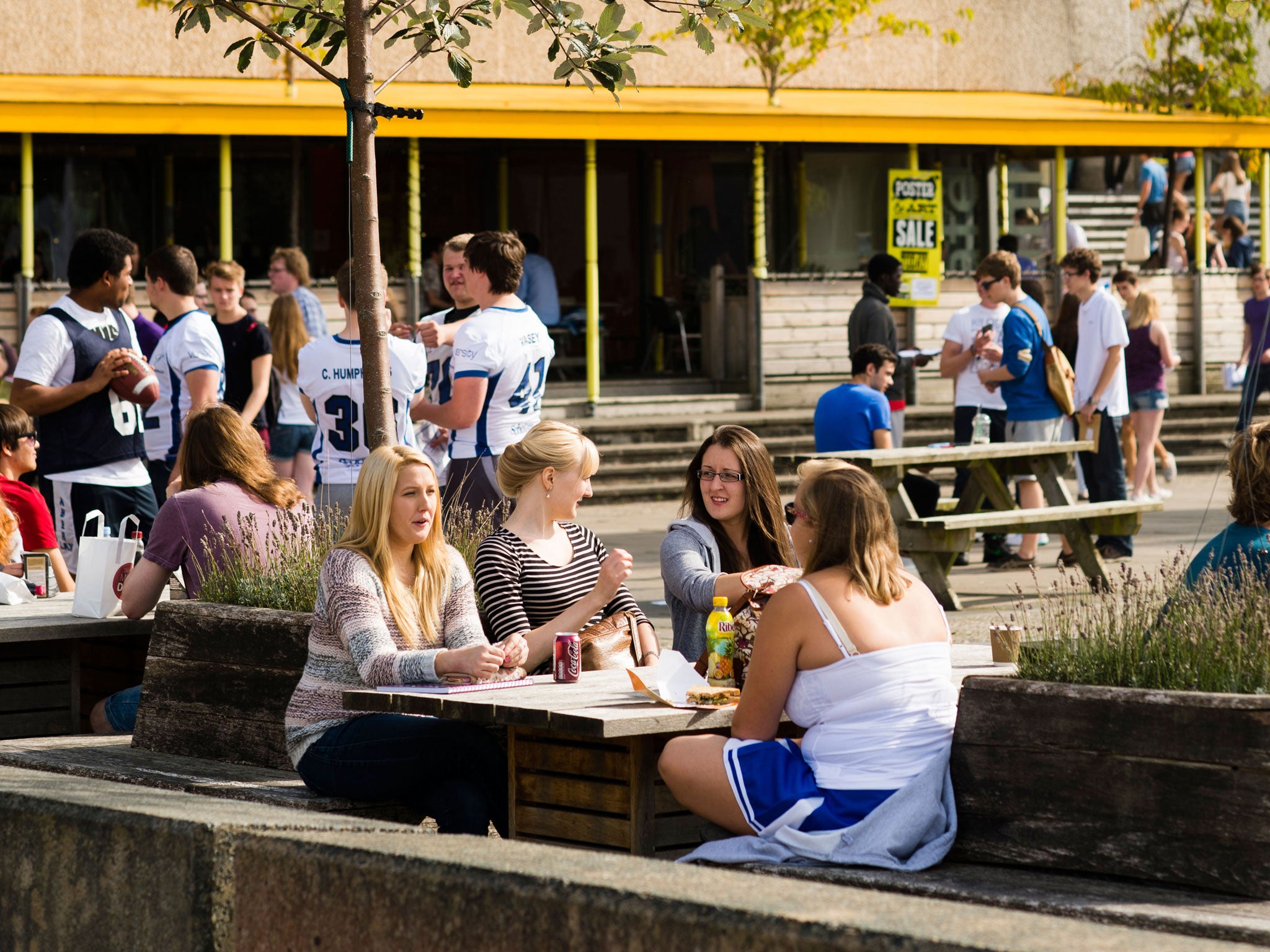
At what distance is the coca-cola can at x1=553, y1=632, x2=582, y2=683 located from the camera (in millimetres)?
5324

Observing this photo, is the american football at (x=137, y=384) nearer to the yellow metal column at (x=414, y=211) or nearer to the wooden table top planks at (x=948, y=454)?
the wooden table top planks at (x=948, y=454)

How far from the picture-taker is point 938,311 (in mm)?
19094

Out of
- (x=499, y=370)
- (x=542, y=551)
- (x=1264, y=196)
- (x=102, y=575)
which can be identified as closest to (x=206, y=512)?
(x=102, y=575)

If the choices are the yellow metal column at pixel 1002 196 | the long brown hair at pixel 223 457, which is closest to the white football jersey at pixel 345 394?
the long brown hair at pixel 223 457

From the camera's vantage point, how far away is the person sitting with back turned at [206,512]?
251 inches

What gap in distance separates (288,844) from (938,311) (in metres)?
15.9

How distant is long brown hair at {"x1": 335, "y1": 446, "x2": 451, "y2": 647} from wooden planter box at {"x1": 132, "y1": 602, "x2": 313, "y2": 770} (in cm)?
40

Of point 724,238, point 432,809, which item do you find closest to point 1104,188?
point 724,238

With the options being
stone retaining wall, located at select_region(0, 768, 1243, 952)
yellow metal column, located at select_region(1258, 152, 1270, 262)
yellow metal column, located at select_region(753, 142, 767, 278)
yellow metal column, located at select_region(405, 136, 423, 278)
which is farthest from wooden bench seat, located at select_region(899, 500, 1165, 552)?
yellow metal column, located at select_region(1258, 152, 1270, 262)

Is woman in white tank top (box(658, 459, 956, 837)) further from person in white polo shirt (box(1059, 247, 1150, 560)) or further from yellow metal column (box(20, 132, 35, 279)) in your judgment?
yellow metal column (box(20, 132, 35, 279))

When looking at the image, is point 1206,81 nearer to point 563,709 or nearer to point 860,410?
point 860,410

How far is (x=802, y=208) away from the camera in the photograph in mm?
20500

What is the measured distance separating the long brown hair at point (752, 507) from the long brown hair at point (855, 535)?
1.28 m

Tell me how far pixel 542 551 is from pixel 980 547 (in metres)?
7.77
